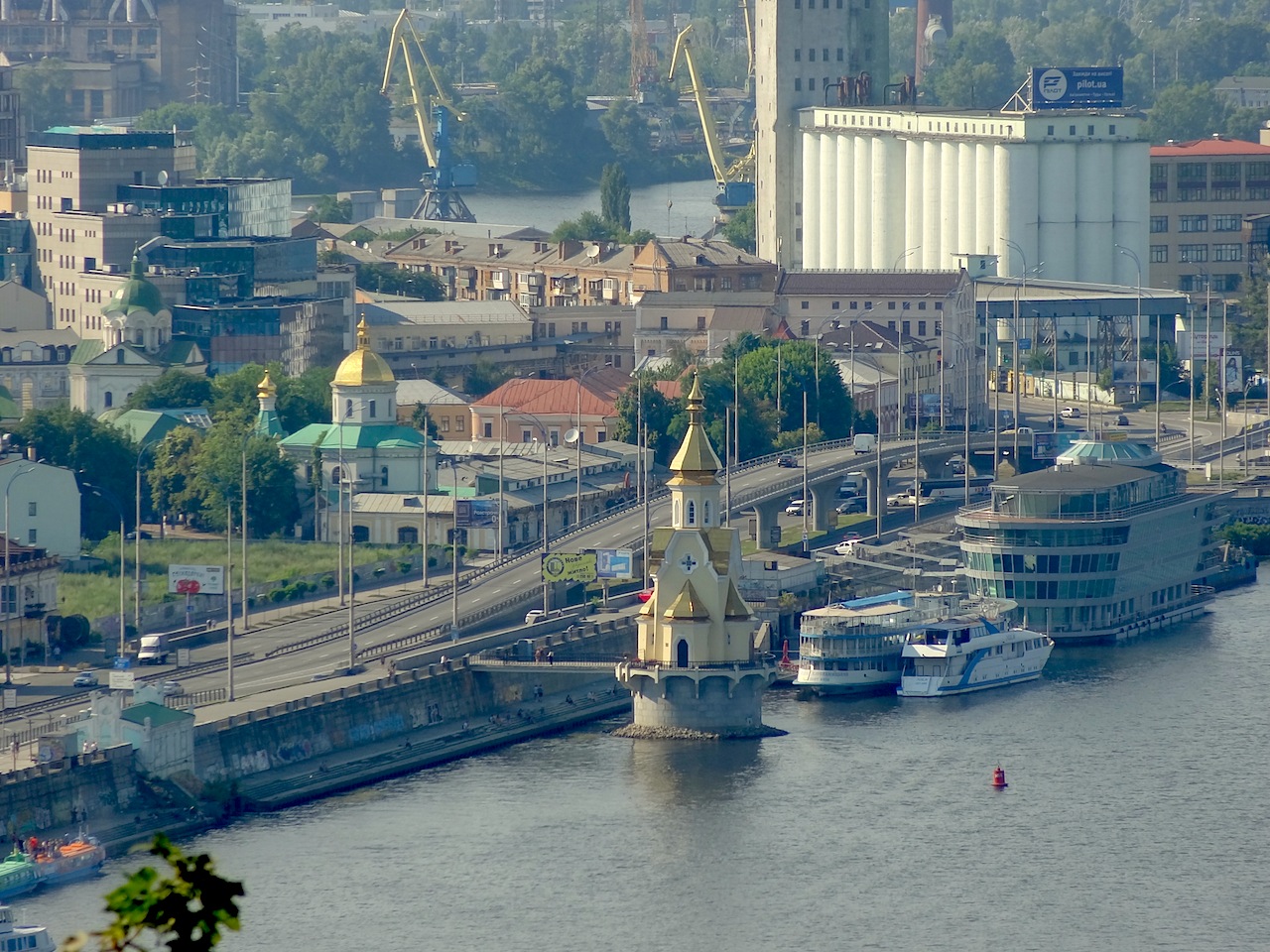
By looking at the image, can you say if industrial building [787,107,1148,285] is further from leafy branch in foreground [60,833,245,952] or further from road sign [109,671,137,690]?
leafy branch in foreground [60,833,245,952]

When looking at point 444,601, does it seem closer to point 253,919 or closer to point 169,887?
point 253,919

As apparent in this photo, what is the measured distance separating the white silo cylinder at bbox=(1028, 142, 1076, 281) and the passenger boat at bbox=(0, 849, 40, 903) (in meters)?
90.5

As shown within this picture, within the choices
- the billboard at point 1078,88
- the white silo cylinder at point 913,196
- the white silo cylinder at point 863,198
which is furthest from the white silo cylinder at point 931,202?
the billboard at point 1078,88

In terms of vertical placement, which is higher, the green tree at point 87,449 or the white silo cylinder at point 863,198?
the white silo cylinder at point 863,198

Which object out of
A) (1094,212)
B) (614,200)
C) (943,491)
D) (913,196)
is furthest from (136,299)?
(614,200)

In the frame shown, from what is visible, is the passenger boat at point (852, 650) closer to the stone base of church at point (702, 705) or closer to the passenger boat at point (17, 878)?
the stone base of church at point (702, 705)

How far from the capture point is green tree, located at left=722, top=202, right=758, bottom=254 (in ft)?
581

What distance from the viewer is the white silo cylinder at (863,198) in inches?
6275

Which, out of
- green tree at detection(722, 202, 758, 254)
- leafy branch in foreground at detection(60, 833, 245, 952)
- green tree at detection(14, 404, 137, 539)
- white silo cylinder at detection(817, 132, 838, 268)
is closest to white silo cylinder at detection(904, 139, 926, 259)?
white silo cylinder at detection(817, 132, 838, 268)

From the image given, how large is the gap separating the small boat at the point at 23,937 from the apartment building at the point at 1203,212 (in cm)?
10416

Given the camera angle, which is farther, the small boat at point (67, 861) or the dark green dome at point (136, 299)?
the dark green dome at point (136, 299)

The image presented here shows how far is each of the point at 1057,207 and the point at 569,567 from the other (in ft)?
214

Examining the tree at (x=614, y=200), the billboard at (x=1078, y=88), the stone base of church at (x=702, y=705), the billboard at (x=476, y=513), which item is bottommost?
the stone base of church at (x=702, y=705)

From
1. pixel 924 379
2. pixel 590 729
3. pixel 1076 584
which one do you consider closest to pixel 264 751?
pixel 590 729
